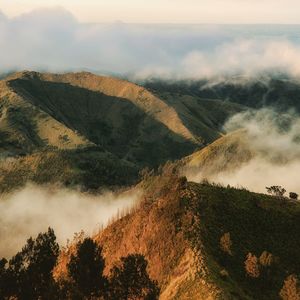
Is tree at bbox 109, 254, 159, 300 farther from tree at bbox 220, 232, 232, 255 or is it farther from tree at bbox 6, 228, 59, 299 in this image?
tree at bbox 220, 232, 232, 255

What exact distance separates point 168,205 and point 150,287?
190ft

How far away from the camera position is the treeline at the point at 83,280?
9100cm

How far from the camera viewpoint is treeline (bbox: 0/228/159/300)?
91.0 meters

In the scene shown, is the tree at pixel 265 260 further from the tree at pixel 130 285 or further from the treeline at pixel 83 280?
the tree at pixel 130 285

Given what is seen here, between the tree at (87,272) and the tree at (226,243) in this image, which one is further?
the tree at (226,243)

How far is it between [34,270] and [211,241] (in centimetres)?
5501

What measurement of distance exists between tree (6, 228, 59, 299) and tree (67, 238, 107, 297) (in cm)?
461

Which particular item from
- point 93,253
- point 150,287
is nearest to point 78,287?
point 93,253

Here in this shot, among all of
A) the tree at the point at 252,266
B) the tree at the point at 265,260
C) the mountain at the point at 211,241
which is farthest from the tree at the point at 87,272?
the tree at the point at 265,260

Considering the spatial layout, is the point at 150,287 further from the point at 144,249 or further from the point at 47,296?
the point at 144,249

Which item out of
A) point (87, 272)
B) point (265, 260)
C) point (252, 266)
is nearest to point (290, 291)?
point (252, 266)

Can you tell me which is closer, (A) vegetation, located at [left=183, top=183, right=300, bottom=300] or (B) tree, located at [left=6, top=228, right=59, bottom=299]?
(B) tree, located at [left=6, top=228, right=59, bottom=299]

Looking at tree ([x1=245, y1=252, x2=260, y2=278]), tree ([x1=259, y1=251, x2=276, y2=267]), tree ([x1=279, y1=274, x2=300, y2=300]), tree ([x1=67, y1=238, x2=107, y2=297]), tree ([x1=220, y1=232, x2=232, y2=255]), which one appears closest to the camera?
tree ([x1=67, y1=238, x2=107, y2=297])

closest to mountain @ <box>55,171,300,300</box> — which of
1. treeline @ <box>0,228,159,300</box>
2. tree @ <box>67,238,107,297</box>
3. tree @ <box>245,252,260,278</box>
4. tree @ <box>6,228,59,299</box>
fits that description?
tree @ <box>245,252,260,278</box>
